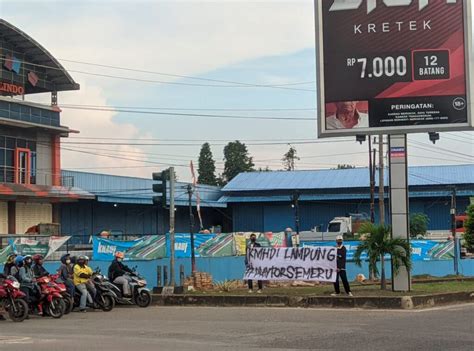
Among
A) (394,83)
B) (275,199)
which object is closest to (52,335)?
(394,83)

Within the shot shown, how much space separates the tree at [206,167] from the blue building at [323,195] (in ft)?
116

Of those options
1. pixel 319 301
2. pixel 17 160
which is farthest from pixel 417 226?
pixel 319 301

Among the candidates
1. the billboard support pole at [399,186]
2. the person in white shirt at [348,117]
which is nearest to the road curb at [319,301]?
the billboard support pole at [399,186]

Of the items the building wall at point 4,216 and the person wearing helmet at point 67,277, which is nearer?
the person wearing helmet at point 67,277

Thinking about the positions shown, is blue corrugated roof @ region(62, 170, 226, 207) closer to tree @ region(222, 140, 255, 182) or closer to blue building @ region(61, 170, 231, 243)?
blue building @ region(61, 170, 231, 243)

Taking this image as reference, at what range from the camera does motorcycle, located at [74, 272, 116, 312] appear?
19.6 m

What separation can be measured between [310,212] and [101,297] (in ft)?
180

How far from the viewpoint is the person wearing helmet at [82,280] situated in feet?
63.4

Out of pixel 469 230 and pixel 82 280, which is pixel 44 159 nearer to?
pixel 469 230

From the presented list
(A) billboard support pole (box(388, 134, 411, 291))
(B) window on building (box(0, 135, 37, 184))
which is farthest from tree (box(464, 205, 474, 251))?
(B) window on building (box(0, 135, 37, 184))

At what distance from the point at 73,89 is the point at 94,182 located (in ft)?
27.7

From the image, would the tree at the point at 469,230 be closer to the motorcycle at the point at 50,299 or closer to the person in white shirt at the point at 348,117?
the person in white shirt at the point at 348,117

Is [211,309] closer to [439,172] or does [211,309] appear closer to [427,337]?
[427,337]

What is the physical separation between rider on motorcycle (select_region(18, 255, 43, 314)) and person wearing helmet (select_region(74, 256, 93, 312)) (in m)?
1.26
